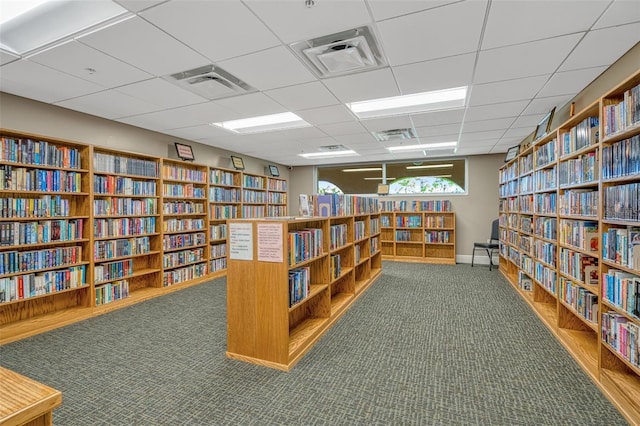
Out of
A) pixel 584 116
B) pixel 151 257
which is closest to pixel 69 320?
pixel 151 257

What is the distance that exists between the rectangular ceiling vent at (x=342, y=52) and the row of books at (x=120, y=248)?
3.50m

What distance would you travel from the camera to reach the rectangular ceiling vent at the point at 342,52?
2184 mm

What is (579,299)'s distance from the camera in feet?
8.65

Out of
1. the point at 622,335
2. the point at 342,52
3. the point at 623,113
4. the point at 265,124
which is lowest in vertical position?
the point at 622,335

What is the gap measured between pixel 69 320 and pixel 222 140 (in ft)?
11.2

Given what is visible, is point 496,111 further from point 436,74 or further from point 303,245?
point 303,245

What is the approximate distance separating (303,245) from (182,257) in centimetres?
315

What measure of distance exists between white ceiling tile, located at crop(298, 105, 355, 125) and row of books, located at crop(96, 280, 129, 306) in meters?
3.37

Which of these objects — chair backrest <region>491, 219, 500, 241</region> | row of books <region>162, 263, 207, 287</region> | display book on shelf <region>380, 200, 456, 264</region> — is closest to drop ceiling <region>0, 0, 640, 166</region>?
row of books <region>162, 263, 207, 287</region>

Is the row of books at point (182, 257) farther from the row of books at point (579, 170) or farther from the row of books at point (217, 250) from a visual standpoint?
the row of books at point (579, 170)

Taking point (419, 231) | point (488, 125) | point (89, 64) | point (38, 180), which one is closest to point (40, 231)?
point (38, 180)

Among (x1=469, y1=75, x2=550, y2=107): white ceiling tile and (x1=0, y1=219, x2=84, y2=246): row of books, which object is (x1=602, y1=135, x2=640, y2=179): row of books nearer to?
(x1=469, y1=75, x2=550, y2=107): white ceiling tile

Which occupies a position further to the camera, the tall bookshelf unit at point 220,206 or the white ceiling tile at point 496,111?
the tall bookshelf unit at point 220,206

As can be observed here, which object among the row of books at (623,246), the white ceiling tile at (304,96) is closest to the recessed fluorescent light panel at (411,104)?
the white ceiling tile at (304,96)
